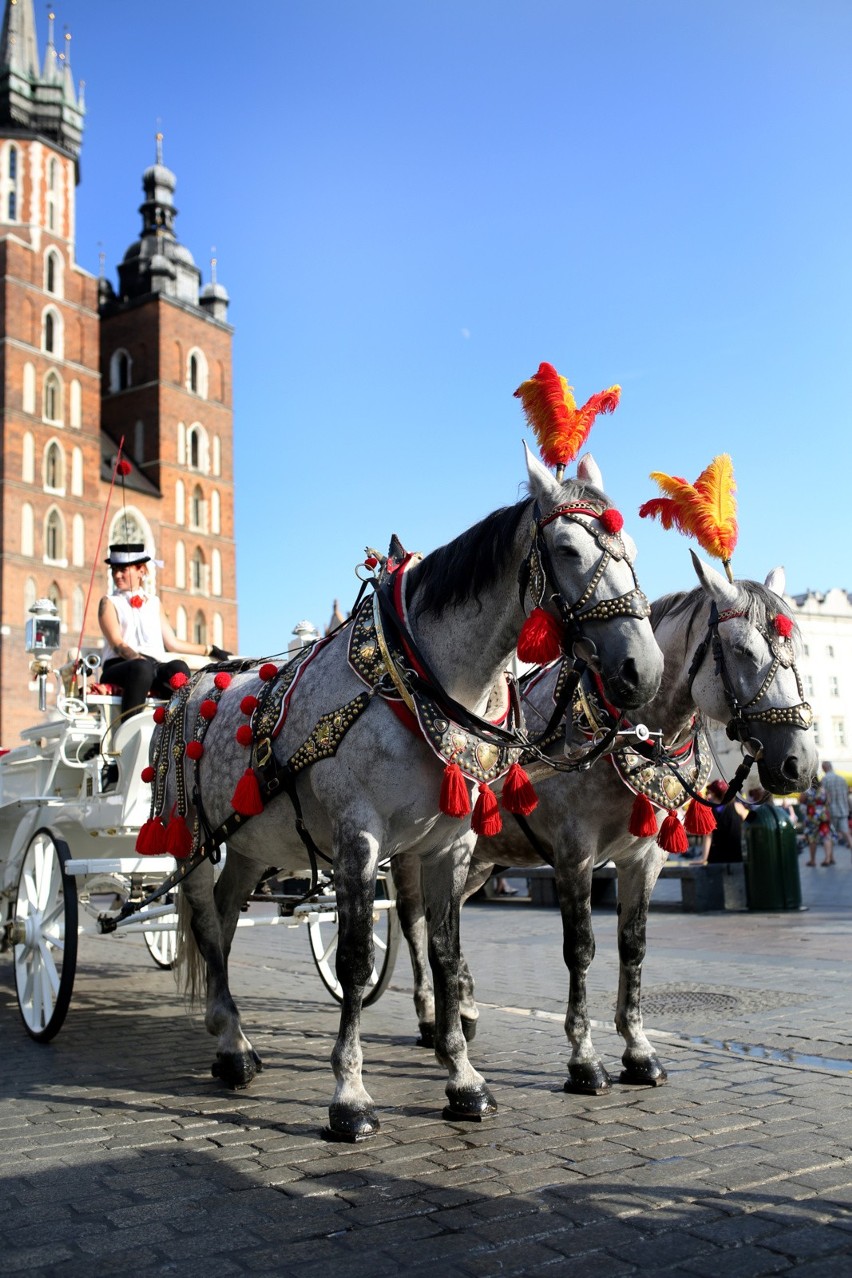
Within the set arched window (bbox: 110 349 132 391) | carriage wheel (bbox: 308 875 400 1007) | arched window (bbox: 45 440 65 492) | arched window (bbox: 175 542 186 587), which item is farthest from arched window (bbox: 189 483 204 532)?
carriage wheel (bbox: 308 875 400 1007)

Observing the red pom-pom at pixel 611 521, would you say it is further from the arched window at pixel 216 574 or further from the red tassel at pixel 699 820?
the arched window at pixel 216 574

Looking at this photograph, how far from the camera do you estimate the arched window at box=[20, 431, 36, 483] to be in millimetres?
44969

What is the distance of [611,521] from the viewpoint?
12.6 feet

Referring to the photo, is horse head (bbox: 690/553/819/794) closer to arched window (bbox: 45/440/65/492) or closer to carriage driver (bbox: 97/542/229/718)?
carriage driver (bbox: 97/542/229/718)

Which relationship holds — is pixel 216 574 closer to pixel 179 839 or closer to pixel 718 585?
pixel 179 839

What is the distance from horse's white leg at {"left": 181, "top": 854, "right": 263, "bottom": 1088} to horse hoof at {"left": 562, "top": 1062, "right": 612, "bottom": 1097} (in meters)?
1.35

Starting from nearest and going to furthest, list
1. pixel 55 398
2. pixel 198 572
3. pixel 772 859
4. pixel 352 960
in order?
pixel 352 960
pixel 772 859
pixel 55 398
pixel 198 572

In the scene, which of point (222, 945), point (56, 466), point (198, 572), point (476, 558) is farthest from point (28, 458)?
point (476, 558)

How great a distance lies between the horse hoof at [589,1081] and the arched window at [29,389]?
149ft

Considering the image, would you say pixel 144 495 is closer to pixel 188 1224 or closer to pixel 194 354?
pixel 194 354

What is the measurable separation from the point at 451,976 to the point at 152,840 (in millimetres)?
1644

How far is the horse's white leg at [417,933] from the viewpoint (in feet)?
18.4

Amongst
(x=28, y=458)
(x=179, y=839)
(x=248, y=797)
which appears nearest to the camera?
(x=248, y=797)

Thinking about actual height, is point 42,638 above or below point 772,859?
above
